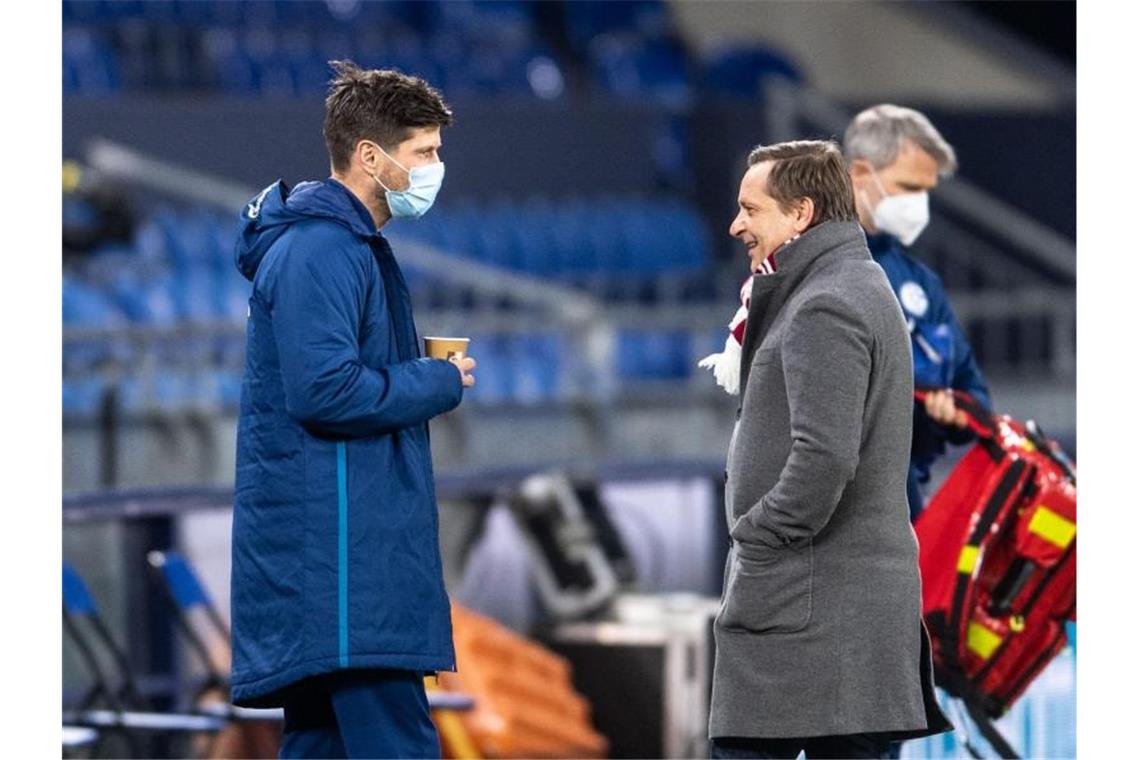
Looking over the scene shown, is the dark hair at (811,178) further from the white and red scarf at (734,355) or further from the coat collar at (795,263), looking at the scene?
the white and red scarf at (734,355)

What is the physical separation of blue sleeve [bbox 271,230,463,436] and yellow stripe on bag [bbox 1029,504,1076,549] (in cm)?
164

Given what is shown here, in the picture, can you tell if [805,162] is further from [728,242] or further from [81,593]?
[728,242]

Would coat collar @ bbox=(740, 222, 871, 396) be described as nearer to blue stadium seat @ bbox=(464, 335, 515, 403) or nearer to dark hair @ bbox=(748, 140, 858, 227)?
dark hair @ bbox=(748, 140, 858, 227)

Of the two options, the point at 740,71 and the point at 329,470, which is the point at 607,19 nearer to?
the point at 740,71

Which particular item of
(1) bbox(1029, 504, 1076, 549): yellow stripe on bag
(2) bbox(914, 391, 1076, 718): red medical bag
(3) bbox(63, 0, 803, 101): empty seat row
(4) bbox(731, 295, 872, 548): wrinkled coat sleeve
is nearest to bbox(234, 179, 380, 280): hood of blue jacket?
(4) bbox(731, 295, 872, 548): wrinkled coat sleeve

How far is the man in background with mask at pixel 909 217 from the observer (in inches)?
195

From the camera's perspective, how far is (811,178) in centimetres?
380

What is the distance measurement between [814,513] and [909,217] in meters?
1.51

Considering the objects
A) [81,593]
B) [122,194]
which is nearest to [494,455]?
[122,194]

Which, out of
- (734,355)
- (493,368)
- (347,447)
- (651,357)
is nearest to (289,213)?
(347,447)

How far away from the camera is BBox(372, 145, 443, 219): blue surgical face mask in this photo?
12.8 ft

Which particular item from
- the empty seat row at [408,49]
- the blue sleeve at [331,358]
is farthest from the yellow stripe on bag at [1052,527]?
the empty seat row at [408,49]

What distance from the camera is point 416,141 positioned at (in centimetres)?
389

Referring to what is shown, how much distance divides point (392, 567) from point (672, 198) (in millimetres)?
11058
